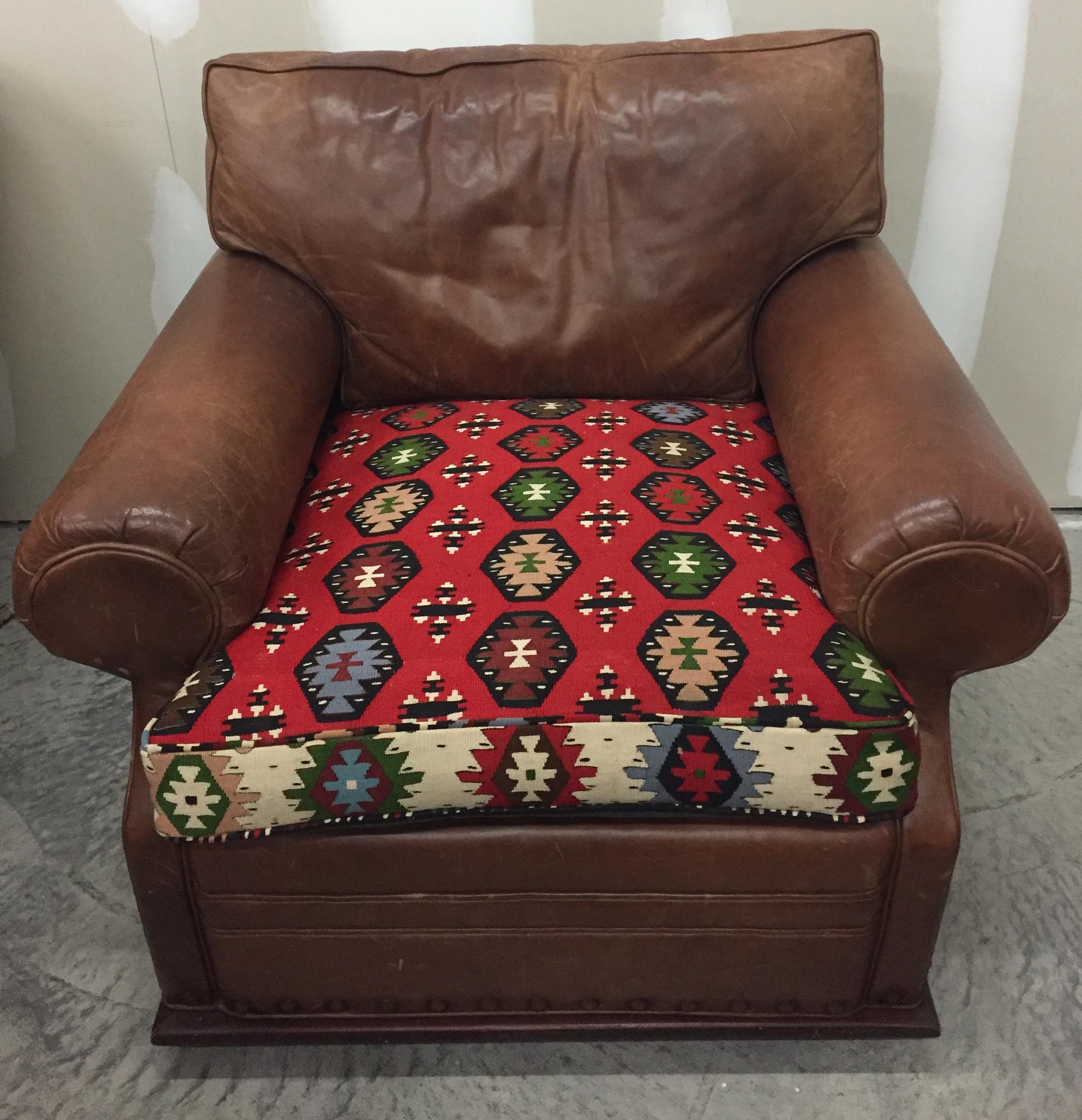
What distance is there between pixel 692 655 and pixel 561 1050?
1.64 feet

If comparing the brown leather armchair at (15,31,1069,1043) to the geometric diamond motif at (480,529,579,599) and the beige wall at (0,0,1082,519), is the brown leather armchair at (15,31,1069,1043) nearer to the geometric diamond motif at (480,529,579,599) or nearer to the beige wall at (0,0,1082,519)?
the geometric diamond motif at (480,529,579,599)

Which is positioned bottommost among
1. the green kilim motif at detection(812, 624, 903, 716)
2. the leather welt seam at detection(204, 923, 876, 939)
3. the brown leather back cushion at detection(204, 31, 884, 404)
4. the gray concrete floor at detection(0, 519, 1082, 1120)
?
the gray concrete floor at detection(0, 519, 1082, 1120)

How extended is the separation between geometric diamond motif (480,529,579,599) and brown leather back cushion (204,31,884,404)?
0.38 metres

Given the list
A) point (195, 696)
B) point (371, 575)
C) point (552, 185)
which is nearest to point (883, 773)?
point (371, 575)

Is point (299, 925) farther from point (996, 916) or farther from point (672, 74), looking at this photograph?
point (672, 74)

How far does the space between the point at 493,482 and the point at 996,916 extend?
31.8 inches

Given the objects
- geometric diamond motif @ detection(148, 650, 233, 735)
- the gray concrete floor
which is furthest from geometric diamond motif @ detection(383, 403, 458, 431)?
the gray concrete floor

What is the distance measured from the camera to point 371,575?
1.12m

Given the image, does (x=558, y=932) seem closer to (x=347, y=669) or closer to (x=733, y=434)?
(x=347, y=669)

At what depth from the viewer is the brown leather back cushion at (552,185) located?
4.50 ft

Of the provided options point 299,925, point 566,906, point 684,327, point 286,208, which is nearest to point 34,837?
point 299,925

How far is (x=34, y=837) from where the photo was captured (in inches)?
56.9

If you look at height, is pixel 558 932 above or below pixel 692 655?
below

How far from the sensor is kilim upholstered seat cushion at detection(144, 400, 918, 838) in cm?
97
